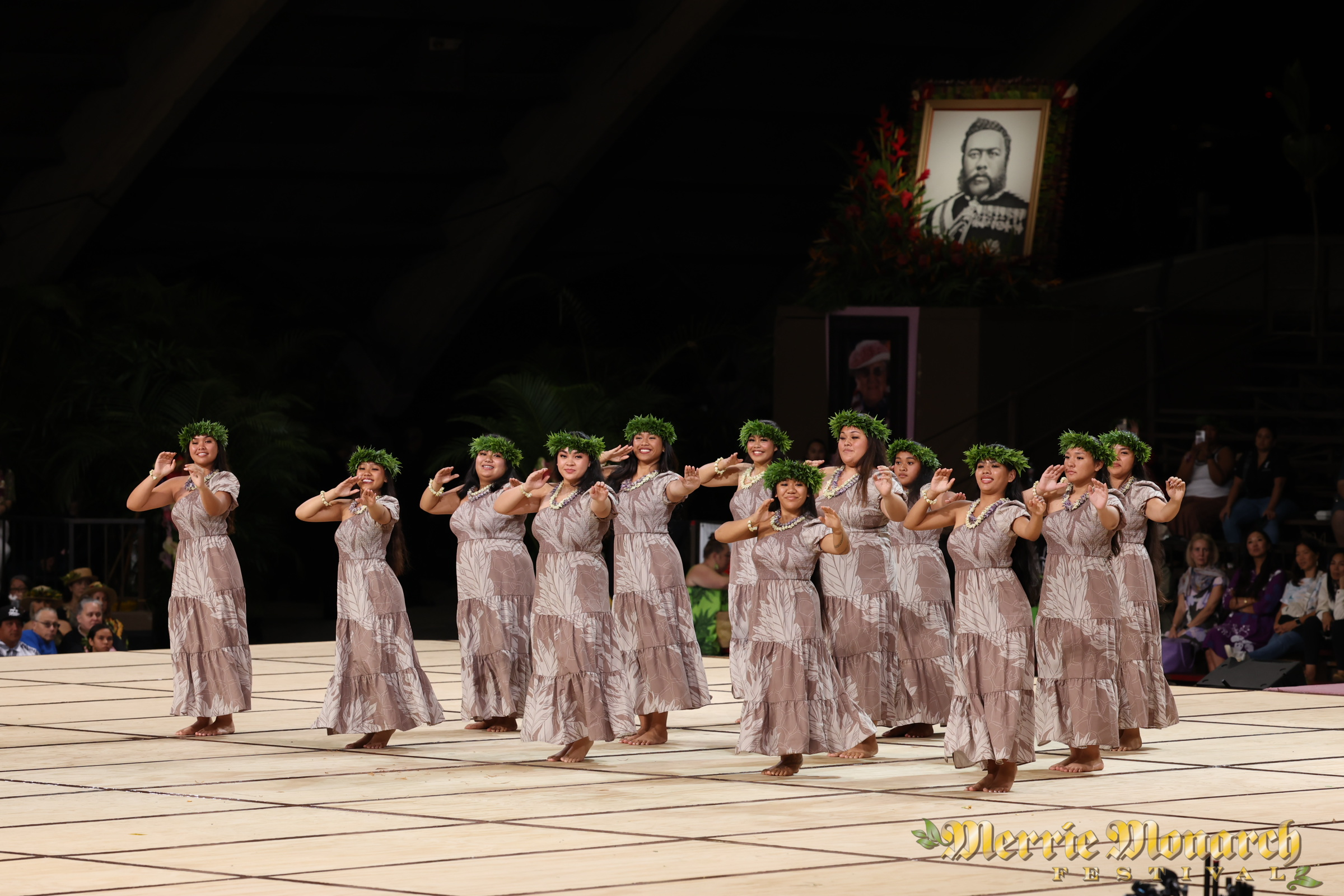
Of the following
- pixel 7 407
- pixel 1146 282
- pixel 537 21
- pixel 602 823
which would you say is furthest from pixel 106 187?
pixel 602 823

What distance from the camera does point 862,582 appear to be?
991 cm

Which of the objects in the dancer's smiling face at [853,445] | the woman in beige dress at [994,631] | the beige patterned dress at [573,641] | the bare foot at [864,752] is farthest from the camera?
the dancer's smiling face at [853,445]

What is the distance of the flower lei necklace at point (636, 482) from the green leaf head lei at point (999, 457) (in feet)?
6.12

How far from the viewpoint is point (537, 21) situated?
20.3m

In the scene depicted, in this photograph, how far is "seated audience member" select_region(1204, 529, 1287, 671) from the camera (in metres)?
13.3

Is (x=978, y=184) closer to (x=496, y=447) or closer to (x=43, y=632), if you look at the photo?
(x=496, y=447)

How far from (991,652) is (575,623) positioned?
1818mm

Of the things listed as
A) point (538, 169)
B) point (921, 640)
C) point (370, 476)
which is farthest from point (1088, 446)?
point (538, 169)

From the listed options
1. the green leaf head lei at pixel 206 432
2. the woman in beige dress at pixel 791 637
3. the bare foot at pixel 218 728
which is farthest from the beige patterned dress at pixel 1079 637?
the green leaf head lei at pixel 206 432

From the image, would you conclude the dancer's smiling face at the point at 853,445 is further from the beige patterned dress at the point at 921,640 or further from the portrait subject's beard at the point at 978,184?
the portrait subject's beard at the point at 978,184

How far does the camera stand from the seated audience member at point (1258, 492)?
50.2ft

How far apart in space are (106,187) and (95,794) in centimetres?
1220

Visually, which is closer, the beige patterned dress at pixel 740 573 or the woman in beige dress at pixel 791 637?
the woman in beige dress at pixel 791 637

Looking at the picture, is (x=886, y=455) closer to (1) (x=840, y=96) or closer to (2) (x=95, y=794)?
(2) (x=95, y=794)
